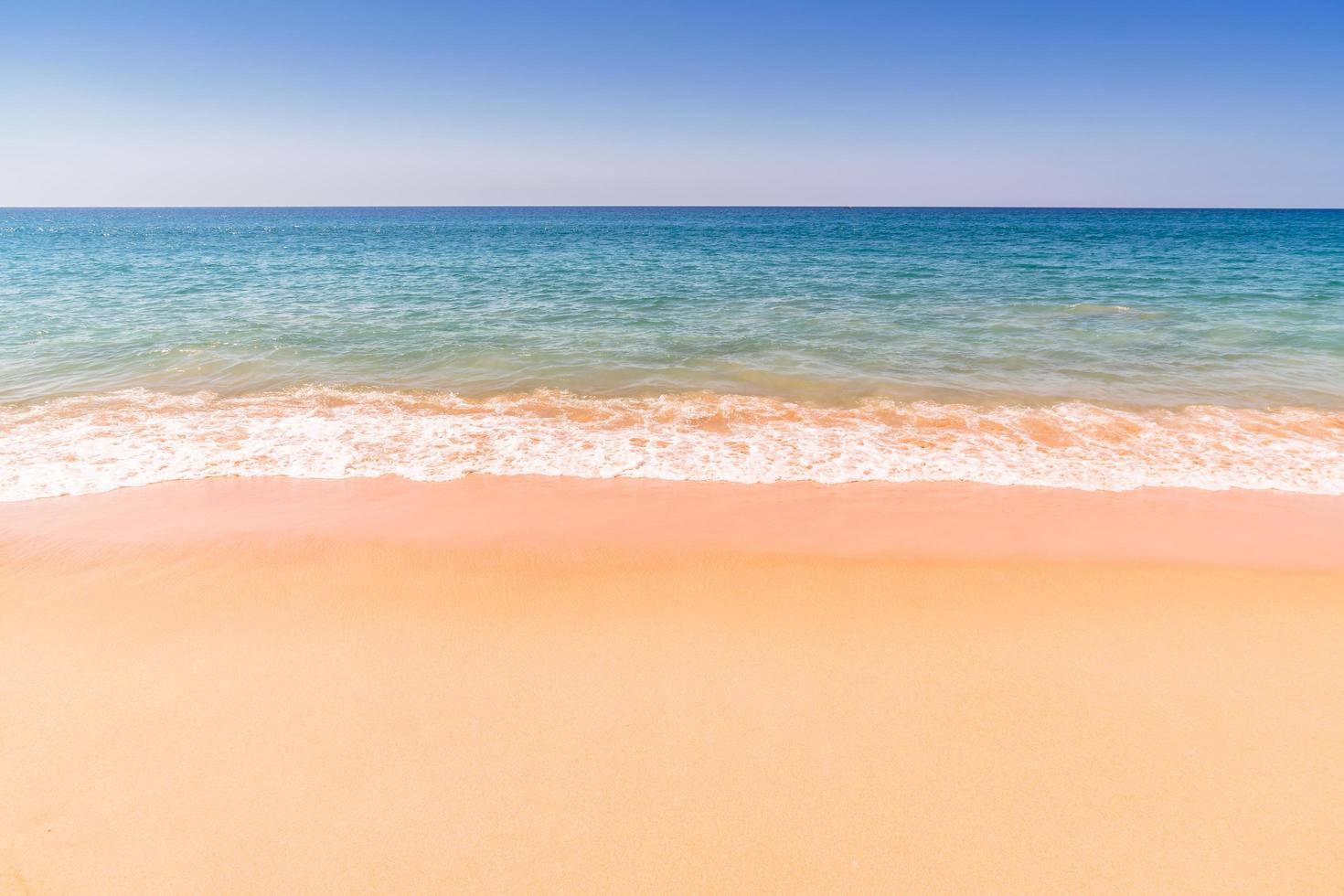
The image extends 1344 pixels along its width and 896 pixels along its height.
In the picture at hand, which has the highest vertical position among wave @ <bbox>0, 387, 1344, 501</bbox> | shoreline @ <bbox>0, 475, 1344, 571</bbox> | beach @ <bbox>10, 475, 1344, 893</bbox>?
wave @ <bbox>0, 387, 1344, 501</bbox>

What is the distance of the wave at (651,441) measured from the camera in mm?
7195

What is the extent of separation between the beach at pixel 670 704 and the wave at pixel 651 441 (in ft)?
4.10

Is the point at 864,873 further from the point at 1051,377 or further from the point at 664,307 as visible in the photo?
the point at 664,307

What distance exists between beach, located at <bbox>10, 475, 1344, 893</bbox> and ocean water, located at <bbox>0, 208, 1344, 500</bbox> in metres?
1.72

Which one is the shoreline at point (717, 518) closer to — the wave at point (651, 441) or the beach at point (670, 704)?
the beach at point (670, 704)

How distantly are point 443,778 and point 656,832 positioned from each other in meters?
1.17

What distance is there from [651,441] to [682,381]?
2.89 meters

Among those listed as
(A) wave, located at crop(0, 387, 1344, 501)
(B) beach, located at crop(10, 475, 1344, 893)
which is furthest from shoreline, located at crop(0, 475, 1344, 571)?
(A) wave, located at crop(0, 387, 1344, 501)

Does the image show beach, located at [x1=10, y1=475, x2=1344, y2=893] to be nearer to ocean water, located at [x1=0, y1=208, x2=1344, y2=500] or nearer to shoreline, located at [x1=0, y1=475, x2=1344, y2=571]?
shoreline, located at [x1=0, y1=475, x2=1344, y2=571]

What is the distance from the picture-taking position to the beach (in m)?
2.83

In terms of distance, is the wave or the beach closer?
the beach

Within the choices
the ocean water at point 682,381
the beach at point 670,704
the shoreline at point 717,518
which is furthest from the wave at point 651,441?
the beach at point 670,704

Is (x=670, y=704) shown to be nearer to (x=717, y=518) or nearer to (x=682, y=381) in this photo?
(x=717, y=518)

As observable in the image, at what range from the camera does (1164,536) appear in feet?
18.7
